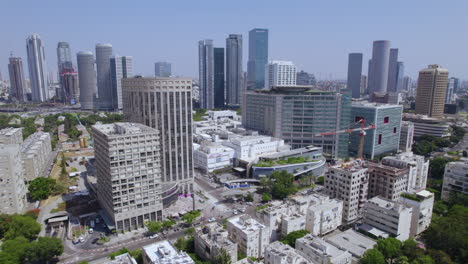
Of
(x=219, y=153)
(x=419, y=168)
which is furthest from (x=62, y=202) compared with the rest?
(x=419, y=168)

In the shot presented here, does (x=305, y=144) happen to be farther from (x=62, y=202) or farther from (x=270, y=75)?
(x=270, y=75)

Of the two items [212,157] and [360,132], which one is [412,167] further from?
[212,157]

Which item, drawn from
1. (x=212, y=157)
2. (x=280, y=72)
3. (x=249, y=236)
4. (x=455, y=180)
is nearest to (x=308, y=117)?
(x=212, y=157)

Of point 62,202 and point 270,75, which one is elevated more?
point 270,75

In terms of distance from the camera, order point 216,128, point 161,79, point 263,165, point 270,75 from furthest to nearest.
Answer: point 270,75 < point 216,128 < point 263,165 < point 161,79

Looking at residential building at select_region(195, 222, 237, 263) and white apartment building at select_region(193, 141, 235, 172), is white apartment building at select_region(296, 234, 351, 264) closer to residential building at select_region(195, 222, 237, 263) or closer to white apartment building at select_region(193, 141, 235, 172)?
residential building at select_region(195, 222, 237, 263)

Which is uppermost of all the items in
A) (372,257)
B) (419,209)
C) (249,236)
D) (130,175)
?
(130,175)
